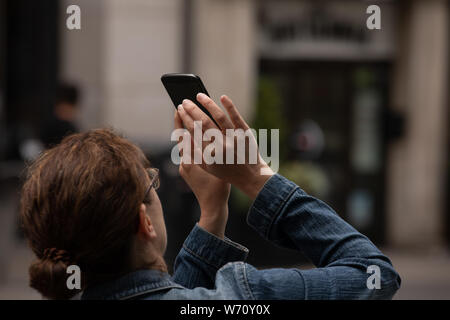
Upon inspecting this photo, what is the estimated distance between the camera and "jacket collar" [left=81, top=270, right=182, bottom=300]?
1380 millimetres

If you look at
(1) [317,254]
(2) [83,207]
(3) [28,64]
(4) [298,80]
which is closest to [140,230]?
(2) [83,207]

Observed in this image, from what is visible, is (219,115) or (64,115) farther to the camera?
(64,115)

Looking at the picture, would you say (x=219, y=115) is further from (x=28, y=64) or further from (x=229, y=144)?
(x=28, y=64)

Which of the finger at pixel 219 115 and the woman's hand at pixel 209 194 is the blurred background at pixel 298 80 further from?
the finger at pixel 219 115

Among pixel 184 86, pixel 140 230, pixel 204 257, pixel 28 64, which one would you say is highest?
pixel 28 64

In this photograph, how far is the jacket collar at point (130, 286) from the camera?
1.38m

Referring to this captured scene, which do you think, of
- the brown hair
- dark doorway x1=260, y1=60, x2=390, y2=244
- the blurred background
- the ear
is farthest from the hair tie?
dark doorway x1=260, y1=60, x2=390, y2=244

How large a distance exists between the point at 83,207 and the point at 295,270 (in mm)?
452

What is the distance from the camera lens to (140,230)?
4.57ft

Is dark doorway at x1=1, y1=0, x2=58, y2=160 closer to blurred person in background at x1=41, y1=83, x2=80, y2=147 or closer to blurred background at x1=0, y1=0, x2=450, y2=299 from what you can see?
blurred background at x1=0, y1=0, x2=450, y2=299

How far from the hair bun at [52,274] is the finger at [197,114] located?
38 cm
